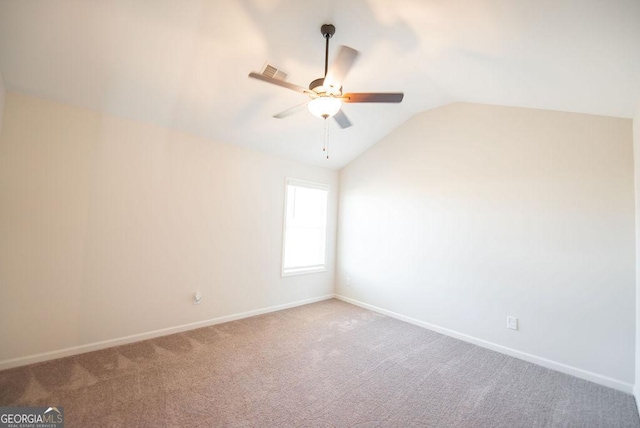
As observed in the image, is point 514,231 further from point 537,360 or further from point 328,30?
point 328,30

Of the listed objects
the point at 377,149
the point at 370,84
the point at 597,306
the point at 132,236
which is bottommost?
the point at 597,306

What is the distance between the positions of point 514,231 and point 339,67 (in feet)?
8.46

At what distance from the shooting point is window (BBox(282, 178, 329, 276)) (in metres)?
4.40

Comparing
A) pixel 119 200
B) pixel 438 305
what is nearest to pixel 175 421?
pixel 119 200

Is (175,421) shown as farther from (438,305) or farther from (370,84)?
(370,84)

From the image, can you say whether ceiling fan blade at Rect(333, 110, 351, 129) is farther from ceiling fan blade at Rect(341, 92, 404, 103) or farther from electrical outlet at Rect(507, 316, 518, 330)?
electrical outlet at Rect(507, 316, 518, 330)

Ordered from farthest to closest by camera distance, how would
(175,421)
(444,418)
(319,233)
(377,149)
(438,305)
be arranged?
(319,233) < (377,149) < (438,305) < (444,418) < (175,421)

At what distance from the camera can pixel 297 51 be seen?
245 cm

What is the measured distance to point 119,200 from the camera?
287 cm

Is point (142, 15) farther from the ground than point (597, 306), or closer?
farther from the ground

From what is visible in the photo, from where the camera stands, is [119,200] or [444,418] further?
[119,200]

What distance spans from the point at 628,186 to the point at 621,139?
16.9 inches

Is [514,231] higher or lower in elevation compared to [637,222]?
lower

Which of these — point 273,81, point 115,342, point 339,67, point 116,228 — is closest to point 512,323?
point 339,67
